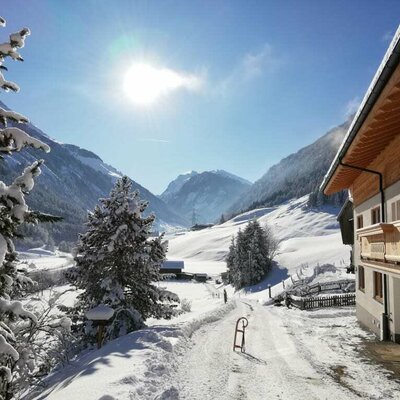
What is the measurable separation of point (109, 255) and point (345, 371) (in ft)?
39.0

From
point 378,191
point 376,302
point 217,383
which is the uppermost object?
point 378,191

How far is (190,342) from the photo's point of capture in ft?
43.4

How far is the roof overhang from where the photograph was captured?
6223 mm

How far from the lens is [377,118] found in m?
9.11

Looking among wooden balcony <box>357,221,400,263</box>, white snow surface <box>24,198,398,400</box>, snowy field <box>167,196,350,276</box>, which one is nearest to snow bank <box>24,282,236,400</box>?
white snow surface <box>24,198,398,400</box>

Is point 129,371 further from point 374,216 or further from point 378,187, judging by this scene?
point 374,216

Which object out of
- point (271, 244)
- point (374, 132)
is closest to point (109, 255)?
point (374, 132)

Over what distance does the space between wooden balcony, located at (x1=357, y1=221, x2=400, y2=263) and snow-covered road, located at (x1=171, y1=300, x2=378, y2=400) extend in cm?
343

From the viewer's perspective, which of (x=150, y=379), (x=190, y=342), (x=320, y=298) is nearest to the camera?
(x=150, y=379)

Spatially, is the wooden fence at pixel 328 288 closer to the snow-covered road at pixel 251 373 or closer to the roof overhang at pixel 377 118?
the roof overhang at pixel 377 118

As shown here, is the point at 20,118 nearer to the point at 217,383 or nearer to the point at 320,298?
the point at 217,383

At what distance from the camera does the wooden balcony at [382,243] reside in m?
9.11

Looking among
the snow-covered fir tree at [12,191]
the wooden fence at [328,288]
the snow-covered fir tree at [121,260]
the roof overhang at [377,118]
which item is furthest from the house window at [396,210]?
the wooden fence at [328,288]

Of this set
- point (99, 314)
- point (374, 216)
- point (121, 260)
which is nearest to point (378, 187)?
point (374, 216)
